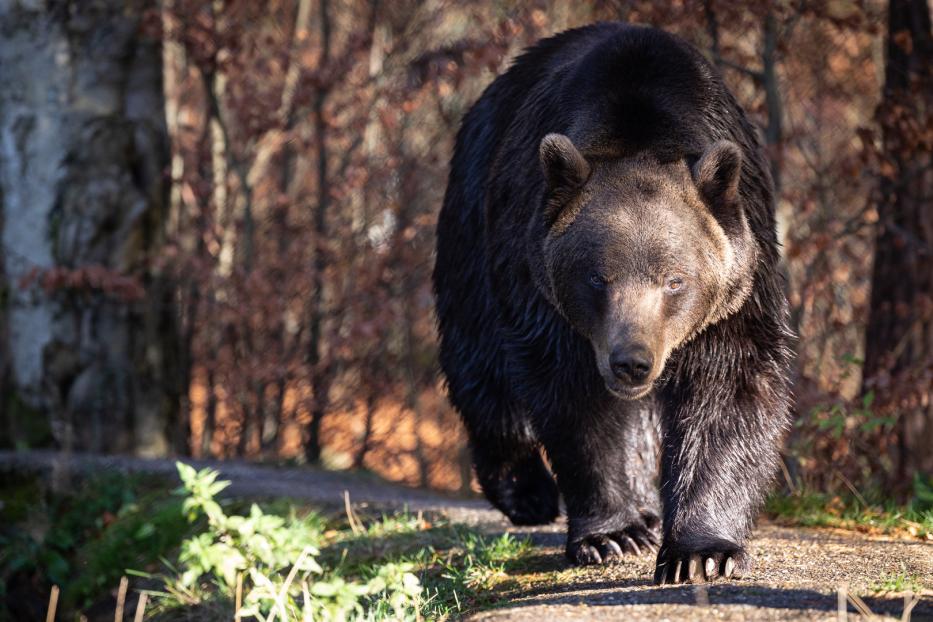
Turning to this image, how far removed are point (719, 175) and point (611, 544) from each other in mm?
1537

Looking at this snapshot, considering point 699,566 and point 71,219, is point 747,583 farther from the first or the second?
point 71,219

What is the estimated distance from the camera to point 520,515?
6398 millimetres

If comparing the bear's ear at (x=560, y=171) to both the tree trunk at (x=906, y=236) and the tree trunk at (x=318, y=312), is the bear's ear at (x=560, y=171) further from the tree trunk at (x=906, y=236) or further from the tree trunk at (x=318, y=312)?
the tree trunk at (x=318, y=312)

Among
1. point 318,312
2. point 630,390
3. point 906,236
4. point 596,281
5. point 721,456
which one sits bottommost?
point 721,456

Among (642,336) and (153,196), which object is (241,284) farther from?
(642,336)

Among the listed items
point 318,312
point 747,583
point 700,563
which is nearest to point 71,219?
point 318,312

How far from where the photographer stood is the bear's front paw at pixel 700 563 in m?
4.58

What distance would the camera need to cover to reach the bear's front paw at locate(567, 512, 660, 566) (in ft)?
16.9

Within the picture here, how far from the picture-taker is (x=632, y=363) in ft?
14.6

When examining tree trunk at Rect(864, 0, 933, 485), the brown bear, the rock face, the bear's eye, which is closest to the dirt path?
the brown bear

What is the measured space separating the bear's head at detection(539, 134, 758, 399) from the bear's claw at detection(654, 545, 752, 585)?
60cm

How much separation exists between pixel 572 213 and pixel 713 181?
543 millimetres

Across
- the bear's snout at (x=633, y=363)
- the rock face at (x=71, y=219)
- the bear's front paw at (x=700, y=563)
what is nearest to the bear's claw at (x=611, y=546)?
the bear's front paw at (x=700, y=563)

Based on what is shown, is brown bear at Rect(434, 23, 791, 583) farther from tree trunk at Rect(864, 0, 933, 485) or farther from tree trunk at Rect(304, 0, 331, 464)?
tree trunk at Rect(304, 0, 331, 464)
